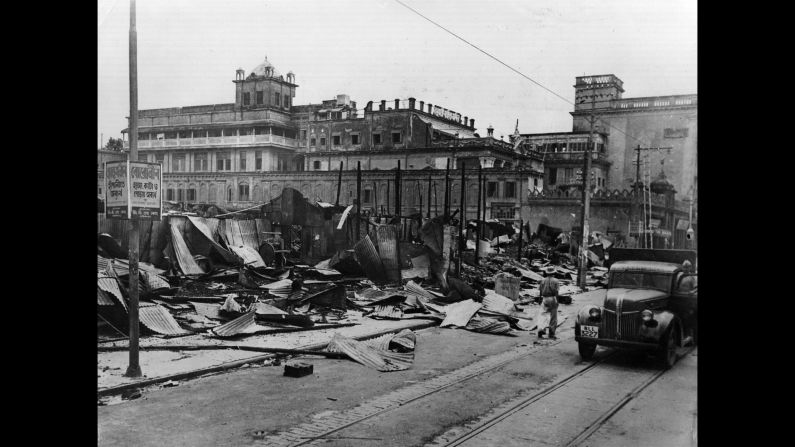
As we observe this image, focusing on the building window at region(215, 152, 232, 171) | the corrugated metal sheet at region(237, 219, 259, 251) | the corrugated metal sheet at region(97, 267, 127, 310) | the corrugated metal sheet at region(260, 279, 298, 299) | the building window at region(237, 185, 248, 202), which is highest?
the building window at region(215, 152, 232, 171)

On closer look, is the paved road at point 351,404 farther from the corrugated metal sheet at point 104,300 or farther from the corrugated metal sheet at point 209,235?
the corrugated metal sheet at point 209,235

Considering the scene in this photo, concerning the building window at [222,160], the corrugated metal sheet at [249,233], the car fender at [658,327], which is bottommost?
the car fender at [658,327]

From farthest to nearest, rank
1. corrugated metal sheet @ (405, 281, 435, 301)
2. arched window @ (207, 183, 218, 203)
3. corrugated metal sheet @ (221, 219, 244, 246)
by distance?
1. arched window @ (207, 183, 218, 203)
2. corrugated metal sheet @ (221, 219, 244, 246)
3. corrugated metal sheet @ (405, 281, 435, 301)

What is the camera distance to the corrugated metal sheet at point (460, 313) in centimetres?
1617

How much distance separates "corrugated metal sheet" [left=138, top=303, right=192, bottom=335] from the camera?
12734 mm

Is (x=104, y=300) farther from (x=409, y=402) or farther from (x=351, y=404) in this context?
(x=409, y=402)

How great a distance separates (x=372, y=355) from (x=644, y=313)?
4932 mm

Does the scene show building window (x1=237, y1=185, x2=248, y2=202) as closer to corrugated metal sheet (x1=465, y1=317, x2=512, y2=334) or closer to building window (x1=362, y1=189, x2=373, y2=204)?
corrugated metal sheet (x1=465, y1=317, x2=512, y2=334)

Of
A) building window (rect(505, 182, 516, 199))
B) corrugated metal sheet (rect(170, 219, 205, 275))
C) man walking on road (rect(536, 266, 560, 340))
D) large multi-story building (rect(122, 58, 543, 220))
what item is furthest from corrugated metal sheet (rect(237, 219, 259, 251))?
building window (rect(505, 182, 516, 199))

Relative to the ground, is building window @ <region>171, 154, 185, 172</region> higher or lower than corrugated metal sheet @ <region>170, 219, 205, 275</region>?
higher

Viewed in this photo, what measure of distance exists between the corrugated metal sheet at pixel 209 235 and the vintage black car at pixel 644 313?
13.1 meters

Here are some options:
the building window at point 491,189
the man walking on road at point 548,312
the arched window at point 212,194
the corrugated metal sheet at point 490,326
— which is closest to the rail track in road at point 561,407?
the man walking on road at point 548,312

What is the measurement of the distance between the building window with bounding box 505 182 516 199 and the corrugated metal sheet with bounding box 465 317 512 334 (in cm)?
3148
